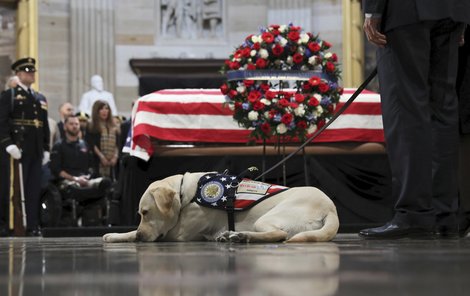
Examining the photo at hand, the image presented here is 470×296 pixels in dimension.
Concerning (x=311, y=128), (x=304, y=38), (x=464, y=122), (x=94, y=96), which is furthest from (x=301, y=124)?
(x=94, y=96)

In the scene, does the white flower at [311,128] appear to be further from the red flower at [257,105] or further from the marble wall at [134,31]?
the marble wall at [134,31]

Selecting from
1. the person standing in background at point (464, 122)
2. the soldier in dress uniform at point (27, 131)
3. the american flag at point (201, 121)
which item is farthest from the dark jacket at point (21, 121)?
the person standing in background at point (464, 122)

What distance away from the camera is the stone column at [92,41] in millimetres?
15305

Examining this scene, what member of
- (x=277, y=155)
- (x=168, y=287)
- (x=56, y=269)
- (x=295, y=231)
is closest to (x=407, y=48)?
(x=295, y=231)

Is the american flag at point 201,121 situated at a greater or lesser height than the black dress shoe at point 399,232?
greater

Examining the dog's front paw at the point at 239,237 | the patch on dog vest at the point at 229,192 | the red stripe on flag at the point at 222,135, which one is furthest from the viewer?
the red stripe on flag at the point at 222,135

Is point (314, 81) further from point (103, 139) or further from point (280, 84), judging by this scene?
point (103, 139)

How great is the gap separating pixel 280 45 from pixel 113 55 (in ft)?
27.1

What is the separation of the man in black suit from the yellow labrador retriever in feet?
0.79

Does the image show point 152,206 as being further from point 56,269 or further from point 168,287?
point 168,287

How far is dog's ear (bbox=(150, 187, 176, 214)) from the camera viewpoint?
442 cm

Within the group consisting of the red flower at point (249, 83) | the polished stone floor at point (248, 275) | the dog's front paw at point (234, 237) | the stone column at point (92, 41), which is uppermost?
the stone column at point (92, 41)

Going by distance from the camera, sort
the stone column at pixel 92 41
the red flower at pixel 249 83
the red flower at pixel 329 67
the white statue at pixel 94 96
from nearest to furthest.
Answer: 1. the red flower at pixel 249 83
2. the red flower at pixel 329 67
3. the white statue at pixel 94 96
4. the stone column at pixel 92 41

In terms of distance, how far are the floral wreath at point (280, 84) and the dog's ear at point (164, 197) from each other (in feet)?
10.0
